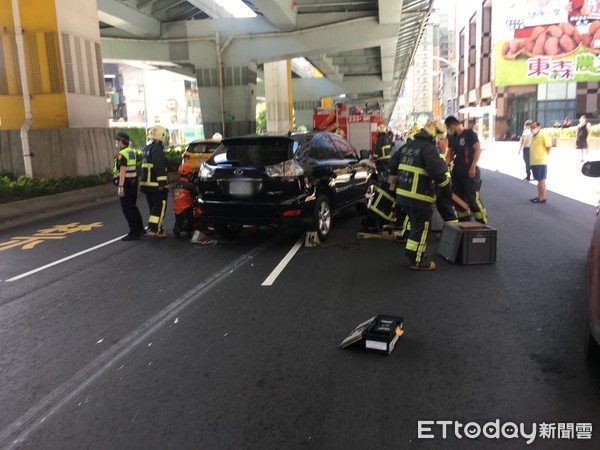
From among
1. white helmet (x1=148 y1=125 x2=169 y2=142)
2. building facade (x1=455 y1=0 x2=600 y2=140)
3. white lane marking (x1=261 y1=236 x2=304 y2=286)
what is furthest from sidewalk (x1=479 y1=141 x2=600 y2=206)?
building facade (x1=455 y1=0 x2=600 y2=140)

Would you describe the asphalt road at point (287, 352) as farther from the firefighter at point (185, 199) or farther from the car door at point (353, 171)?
the car door at point (353, 171)

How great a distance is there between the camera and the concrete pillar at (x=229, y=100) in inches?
1018

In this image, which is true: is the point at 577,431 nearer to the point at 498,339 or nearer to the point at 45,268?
the point at 498,339

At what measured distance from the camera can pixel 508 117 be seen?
52.9 meters

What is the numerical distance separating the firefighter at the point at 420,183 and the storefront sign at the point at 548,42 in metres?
48.6

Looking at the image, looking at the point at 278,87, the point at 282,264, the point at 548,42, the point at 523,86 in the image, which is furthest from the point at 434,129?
the point at 523,86

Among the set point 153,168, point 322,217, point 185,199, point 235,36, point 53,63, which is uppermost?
point 235,36

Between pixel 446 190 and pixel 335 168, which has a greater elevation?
pixel 335 168

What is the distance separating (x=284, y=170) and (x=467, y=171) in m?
3.03

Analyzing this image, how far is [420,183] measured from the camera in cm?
656

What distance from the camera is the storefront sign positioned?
1909 inches

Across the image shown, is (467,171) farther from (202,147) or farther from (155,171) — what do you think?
(202,147)

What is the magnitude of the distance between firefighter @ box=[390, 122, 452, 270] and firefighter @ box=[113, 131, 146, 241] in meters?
4.68

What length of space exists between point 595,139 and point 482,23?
116ft
